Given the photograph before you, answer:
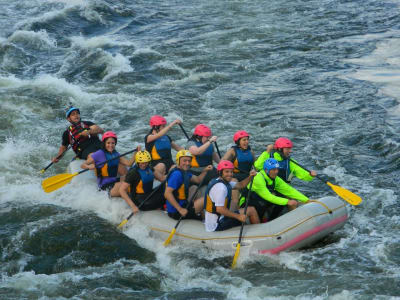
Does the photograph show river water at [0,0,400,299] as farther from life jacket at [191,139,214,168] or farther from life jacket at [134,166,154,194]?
life jacket at [191,139,214,168]

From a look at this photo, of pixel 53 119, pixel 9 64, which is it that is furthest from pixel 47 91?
pixel 9 64

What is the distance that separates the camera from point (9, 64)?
17.9m

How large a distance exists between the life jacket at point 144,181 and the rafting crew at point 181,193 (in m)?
0.44

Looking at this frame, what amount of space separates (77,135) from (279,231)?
14.2 feet

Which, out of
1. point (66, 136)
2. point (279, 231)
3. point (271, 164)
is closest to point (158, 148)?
point (66, 136)

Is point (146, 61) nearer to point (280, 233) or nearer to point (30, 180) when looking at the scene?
point (30, 180)

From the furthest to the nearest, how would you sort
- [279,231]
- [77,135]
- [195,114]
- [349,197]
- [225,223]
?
[195,114] → [77,135] → [349,197] → [225,223] → [279,231]

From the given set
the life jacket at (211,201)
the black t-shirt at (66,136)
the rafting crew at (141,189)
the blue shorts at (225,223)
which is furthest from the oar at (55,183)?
the blue shorts at (225,223)

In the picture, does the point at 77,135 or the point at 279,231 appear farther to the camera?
the point at 77,135

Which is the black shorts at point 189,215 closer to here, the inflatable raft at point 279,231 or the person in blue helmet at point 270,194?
the inflatable raft at point 279,231

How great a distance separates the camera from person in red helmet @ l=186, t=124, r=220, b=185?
8.97 m

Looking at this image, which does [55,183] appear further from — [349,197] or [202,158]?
[349,197]

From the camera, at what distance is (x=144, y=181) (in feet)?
27.7

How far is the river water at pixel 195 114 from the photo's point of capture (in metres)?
7.59
